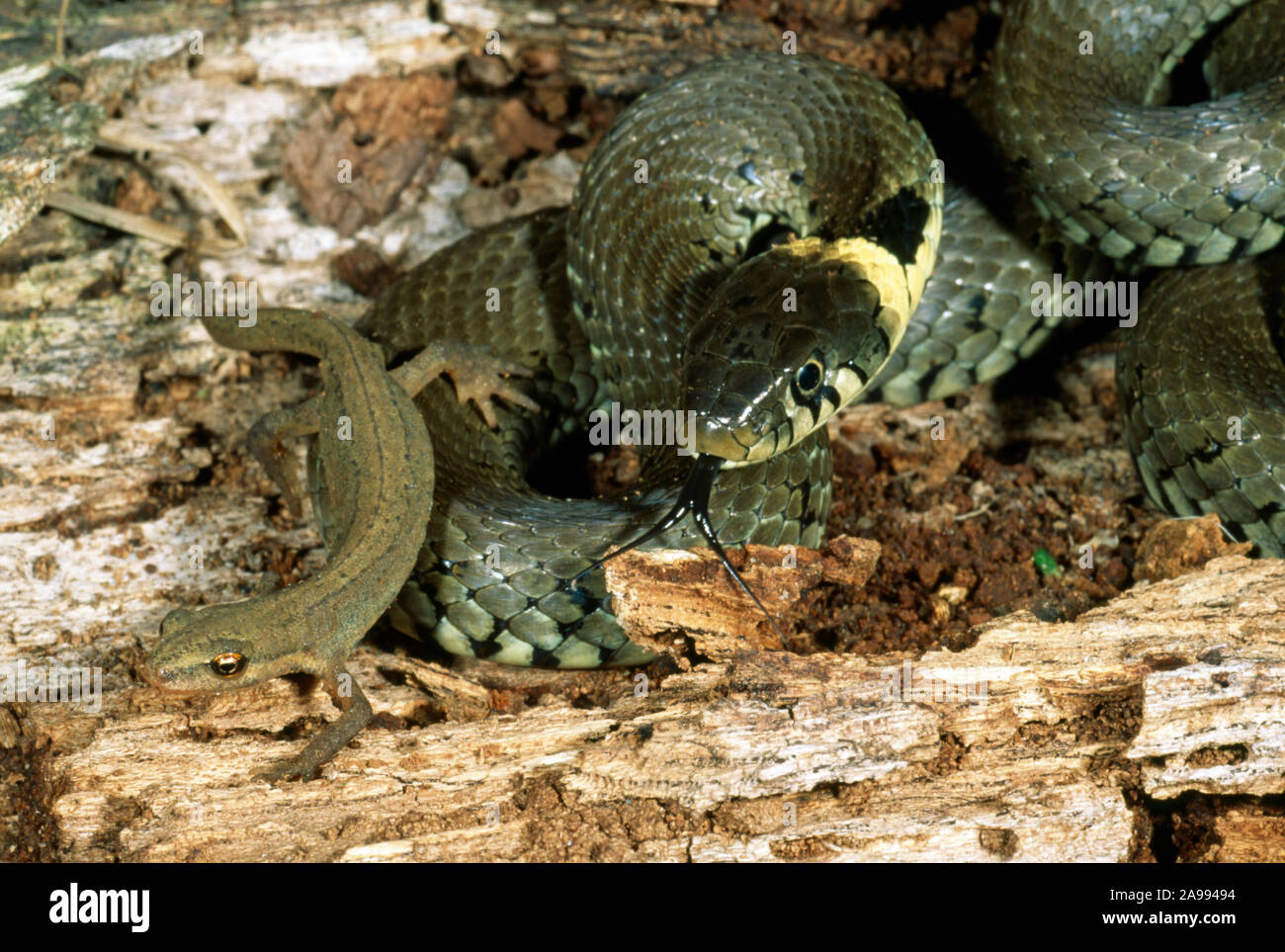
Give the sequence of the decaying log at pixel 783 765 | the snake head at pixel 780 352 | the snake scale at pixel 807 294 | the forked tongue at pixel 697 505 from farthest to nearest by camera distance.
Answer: the snake scale at pixel 807 294 < the forked tongue at pixel 697 505 < the snake head at pixel 780 352 < the decaying log at pixel 783 765

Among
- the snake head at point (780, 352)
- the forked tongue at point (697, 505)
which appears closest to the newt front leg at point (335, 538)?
the forked tongue at point (697, 505)

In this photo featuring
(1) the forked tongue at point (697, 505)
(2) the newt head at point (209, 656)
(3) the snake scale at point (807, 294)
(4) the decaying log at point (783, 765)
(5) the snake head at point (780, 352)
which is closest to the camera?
(4) the decaying log at point (783, 765)

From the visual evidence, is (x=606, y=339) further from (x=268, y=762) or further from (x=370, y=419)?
(x=268, y=762)

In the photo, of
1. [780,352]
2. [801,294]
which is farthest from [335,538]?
[801,294]

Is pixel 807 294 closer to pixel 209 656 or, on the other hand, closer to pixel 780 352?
pixel 780 352

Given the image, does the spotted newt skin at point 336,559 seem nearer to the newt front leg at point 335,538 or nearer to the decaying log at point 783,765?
the newt front leg at point 335,538

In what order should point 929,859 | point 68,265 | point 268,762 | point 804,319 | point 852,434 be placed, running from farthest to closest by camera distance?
point 68,265 < point 852,434 < point 804,319 < point 268,762 < point 929,859

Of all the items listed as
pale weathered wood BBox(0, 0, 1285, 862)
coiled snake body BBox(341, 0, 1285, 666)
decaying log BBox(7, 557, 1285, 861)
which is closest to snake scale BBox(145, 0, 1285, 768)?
coiled snake body BBox(341, 0, 1285, 666)

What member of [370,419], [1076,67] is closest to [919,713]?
[370,419]
